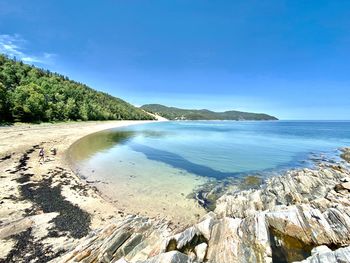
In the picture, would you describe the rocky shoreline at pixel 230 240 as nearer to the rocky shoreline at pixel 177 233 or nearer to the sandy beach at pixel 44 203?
the rocky shoreline at pixel 177 233

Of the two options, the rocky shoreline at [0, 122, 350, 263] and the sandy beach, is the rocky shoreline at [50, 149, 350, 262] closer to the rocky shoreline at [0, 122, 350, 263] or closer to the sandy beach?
the rocky shoreline at [0, 122, 350, 263]

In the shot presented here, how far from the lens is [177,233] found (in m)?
9.75

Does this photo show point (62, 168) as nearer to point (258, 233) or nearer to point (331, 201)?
point (258, 233)

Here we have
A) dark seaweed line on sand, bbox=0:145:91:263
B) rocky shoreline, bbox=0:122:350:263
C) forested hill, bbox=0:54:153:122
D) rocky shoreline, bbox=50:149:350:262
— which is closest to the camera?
rocky shoreline, bbox=50:149:350:262

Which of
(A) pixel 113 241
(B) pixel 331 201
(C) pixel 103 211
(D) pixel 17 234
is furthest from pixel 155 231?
(B) pixel 331 201

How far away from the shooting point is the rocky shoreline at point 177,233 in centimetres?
755

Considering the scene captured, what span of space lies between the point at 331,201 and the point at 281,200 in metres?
3.56

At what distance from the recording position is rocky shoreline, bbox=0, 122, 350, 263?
7.55 meters

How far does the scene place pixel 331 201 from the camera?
452 inches

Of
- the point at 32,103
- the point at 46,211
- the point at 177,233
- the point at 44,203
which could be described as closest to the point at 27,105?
the point at 32,103

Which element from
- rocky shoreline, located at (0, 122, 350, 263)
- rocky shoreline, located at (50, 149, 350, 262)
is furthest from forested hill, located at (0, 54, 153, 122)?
rocky shoreline, located at (50, 149, 350, 262)

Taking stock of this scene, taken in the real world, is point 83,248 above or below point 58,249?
above

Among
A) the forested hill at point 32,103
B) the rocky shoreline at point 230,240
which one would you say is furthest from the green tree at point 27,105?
the rocky shoreline at point 230,240

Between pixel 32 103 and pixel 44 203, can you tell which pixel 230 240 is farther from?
pixel 32 103
